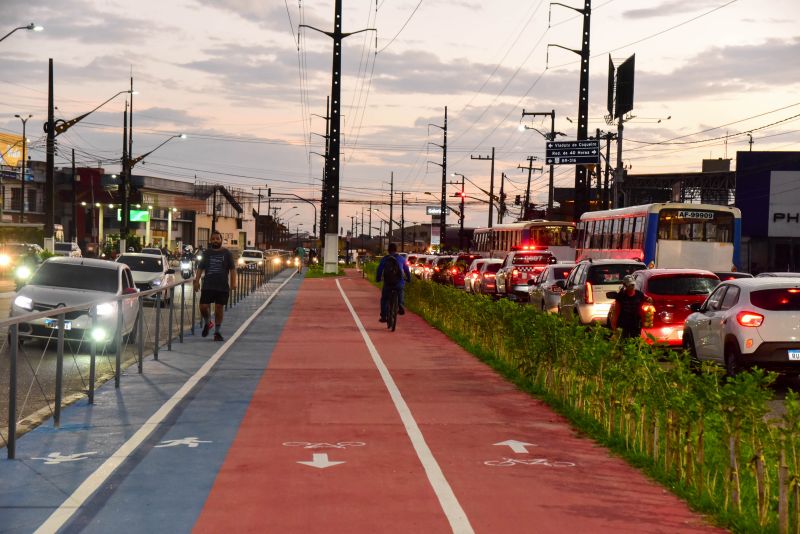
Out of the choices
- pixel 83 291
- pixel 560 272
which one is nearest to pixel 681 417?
pixel 83 291

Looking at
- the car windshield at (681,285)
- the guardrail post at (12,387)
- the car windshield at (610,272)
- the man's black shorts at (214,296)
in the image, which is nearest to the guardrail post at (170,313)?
the man's black shorts at (214,296)

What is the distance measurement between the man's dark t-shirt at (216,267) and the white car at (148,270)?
11.1 m

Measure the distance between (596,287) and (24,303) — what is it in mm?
11297

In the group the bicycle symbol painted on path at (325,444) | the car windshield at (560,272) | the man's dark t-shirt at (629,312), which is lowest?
the bicycle symbol painted on path at (325,444)

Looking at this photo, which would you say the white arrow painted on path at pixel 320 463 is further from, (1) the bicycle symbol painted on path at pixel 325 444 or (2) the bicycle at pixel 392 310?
(2) the bicycle at pixel 392 310

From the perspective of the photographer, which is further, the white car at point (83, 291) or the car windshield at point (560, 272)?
the car windshield at point (560, 272)

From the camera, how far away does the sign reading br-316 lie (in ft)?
171

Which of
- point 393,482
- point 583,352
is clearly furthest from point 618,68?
point 393,482

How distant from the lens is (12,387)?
8922 mm

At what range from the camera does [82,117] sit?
4416 centimetres

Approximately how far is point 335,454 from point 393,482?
125cm

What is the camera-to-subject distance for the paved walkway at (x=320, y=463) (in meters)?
7.17

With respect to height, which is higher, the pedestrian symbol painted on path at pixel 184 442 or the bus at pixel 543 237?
the bus at pixel 543 237

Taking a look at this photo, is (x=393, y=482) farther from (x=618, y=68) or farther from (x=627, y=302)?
(x=618, y=68)
